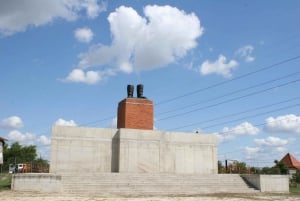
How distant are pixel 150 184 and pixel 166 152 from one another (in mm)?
6475

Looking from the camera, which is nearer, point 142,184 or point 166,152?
point 142,184

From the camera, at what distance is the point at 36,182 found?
21.4 meters

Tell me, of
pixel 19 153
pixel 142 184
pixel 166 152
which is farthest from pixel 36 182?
pixel 19 153

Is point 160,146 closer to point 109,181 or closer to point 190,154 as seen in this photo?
point 190,154

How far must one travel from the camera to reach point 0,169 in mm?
44594

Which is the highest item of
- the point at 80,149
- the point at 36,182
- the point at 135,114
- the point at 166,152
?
the point at 135,114

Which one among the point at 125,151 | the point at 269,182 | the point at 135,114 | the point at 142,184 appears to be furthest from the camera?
the point at 135,114

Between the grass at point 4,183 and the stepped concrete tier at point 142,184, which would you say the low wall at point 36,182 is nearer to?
the stepped concrete tier at point 142,184

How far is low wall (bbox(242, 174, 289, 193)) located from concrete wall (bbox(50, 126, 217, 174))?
17.5 feet

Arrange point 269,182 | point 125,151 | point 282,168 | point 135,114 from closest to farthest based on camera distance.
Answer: point 269,182
point 125,151
point 135,114
point 282,168

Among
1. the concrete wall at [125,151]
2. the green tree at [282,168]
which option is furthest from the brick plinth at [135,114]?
the green tree at [282,168]

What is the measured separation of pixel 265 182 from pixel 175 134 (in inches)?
310

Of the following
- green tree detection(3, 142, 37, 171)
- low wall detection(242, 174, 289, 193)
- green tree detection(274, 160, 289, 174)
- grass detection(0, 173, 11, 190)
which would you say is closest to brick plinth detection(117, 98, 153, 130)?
low wall detection(242, 174, 289, 193)

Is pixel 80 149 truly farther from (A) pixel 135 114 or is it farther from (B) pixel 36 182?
(B) pixel 36 182
